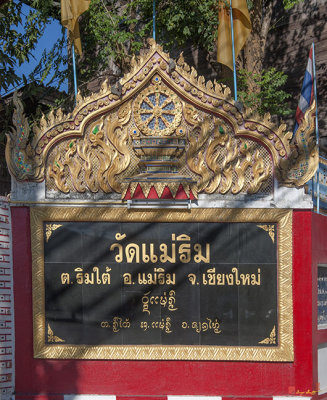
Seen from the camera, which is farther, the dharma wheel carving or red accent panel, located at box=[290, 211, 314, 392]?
the dharma wheel carving

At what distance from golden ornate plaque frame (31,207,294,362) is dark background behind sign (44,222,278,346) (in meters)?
0.08

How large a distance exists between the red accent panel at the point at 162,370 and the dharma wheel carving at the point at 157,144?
2.59 ft

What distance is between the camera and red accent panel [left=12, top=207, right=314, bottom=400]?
5.83 metres

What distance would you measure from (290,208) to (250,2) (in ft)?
20.7

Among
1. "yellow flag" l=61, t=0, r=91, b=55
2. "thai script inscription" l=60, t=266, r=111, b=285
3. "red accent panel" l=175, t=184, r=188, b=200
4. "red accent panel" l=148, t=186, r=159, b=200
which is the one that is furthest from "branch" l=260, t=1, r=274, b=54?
"thai script inscription" l=60, t=266, r=111, b=285

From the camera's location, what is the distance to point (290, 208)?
19.2 ft

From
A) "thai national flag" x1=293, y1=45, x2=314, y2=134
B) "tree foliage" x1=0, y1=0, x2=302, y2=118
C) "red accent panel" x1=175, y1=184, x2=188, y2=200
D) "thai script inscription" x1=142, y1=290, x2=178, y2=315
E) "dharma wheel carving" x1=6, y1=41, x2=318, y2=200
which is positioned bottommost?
"thai script inscription" x1=142, y1=290, x2=178, y2=315

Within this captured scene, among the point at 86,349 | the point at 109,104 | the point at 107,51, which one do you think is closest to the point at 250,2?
→ the point at 107,51

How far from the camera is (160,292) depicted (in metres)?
5.97

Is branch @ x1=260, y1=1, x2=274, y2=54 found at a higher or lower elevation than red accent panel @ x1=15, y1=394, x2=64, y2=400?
higher

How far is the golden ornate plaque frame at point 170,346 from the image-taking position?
19.2ft

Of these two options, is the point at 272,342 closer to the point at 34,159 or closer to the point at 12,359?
the point at 12,359

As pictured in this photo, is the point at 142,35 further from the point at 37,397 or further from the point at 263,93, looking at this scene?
the point at 37,397

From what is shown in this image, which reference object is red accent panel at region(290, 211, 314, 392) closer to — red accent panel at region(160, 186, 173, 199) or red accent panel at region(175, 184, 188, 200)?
red accent panel at region(175, 184, 188, 200)
